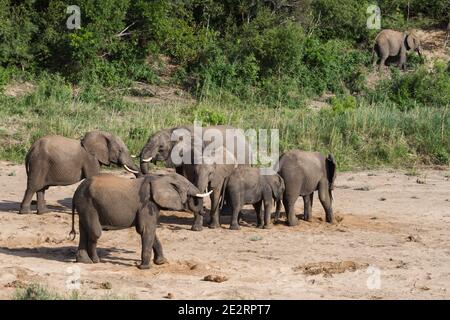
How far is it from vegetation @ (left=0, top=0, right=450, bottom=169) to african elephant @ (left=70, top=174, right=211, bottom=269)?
690 cm

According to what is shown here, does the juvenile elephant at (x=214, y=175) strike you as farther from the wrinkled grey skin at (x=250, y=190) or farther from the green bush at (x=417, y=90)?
the green bush at (x=417, y=90)

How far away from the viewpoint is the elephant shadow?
1272 centimetres

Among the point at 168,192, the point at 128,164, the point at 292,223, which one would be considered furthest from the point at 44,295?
the point at 128,164

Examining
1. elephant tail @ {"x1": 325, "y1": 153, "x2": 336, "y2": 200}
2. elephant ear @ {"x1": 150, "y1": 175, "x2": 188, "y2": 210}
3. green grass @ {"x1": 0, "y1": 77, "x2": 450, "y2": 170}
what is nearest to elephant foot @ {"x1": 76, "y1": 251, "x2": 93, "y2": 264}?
elephant ear @ {"x1": 150, "y1": 175, "x2": 188, "y2": 210}

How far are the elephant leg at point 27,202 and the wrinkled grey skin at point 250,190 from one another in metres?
2.71

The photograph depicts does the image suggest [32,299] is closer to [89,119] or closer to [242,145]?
[242,145]

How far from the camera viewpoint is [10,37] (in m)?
24.3

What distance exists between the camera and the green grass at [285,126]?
1988 centimetres

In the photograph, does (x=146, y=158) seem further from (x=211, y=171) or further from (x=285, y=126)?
(x=285, y=126)

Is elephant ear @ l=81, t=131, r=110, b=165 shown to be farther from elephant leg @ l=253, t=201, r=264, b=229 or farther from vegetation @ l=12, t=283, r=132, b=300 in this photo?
vegetation @ l=12, t=283, r=132, b=300

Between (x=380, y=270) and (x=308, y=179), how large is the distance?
322 cm

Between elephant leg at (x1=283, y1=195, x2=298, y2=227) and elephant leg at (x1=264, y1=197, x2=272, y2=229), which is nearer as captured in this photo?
elephant leg at (x1=264, y1=197, x2=272, y2=229)

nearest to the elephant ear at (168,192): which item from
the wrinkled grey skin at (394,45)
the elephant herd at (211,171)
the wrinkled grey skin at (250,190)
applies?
the elephant herd at (211,171)
